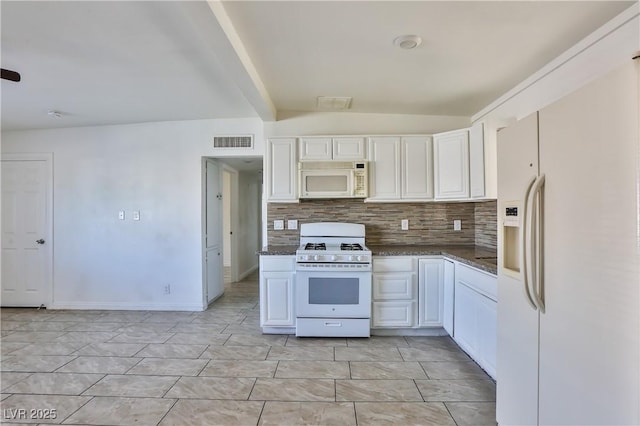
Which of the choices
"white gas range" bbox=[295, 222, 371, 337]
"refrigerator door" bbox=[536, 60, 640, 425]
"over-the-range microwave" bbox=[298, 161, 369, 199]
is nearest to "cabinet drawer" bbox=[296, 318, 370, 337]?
"white gas range" bbox=[295, 222, 371, 337]

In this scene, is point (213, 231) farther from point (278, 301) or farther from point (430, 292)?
point (430, 292)

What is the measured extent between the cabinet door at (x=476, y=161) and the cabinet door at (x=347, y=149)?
1.06 m

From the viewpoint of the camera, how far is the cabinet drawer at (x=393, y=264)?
318cm

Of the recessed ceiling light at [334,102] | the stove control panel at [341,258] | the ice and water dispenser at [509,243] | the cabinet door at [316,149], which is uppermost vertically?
the recessed ceiling light at [334,102]

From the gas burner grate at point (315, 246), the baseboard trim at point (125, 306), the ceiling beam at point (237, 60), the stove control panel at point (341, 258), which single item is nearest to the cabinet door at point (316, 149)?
the ceiling beam at point (237, 60)

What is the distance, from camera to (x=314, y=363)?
2.65 metres

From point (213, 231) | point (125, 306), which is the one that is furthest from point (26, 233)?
point (213, 231)

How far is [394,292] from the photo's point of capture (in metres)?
3.19

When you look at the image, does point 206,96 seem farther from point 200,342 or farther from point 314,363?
point 314,363

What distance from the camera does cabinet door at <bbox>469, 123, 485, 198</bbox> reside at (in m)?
2.98

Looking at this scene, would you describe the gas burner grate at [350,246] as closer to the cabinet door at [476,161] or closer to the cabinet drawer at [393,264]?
the cabinet drawer at [393,264]

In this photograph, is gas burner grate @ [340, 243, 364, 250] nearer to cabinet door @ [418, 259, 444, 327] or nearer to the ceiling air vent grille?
cabinet door @ [418, 259, 444, 327]

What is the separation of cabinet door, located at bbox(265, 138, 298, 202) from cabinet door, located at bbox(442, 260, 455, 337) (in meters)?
1.70

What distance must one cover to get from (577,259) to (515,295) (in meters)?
0.48
